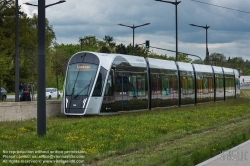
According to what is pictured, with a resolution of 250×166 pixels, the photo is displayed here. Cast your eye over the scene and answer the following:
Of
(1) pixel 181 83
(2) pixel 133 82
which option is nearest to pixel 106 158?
(2) pixel 133 82

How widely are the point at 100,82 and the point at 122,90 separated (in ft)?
6.44

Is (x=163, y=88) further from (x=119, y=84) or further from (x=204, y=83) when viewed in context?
(x=204, y=83)

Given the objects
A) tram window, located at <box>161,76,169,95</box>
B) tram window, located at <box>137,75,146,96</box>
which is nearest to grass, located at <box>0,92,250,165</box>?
tram window, located at <box>137,75,146,96</box>

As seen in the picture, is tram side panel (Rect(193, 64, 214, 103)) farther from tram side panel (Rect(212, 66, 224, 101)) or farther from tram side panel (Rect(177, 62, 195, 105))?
tram side panel (Rect(177, 62, 195, 105))

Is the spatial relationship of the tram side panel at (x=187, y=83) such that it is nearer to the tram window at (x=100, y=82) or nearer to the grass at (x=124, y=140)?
the tram window at (x=100, y=82)

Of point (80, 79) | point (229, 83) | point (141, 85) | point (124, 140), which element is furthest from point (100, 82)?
point (229, 83)

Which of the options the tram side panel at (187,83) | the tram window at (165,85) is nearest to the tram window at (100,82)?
the tram window at (165,85)

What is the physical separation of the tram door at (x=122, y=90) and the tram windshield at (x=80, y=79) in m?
1.71

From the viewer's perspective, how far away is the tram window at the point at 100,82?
25969 millimetres

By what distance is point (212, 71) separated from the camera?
47062mm

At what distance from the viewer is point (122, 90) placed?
2778 cm

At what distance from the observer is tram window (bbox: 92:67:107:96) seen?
1022 inches

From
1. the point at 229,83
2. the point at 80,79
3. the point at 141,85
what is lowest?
the point at 229,83

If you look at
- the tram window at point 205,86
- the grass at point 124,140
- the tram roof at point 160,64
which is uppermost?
the tram roof at point 160,64
